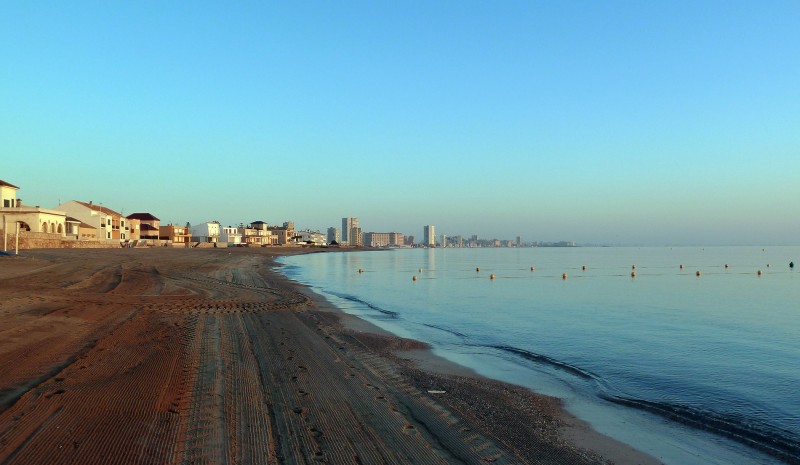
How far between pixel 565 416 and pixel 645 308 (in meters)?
26.9

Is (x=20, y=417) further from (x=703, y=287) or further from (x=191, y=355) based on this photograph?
(x=703, y=287)

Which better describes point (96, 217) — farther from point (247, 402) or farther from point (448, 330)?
point (247, 402)

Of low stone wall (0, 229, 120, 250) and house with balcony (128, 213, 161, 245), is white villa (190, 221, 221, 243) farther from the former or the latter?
low stone wall (0, 229, 120, 250)

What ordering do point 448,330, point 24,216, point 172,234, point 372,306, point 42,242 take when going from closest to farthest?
point 448,330 < point 372,306 < point 42,242 < point 24,216 < point 172,234

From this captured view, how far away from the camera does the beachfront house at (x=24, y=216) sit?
227ft

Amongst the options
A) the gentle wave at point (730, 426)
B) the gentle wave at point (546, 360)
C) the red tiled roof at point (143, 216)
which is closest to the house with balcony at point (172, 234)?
the red tiled roof at point (143, 216)

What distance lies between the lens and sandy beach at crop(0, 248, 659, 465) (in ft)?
23.9

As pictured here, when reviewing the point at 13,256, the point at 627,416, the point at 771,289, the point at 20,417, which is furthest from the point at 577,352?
the point at 13,256

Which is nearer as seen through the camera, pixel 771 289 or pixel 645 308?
pixel 645 308

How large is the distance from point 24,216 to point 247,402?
82.0m

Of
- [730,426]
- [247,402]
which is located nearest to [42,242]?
[247,402]

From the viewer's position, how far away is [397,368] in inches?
557

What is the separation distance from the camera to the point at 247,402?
9.51 meters

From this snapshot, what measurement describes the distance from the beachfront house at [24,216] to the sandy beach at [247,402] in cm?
6538
